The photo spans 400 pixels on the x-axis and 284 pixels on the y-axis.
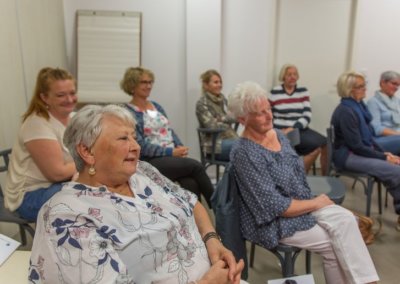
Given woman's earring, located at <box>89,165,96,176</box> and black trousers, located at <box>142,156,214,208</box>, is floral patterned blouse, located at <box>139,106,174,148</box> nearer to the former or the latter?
black trousers, located at <box>142,156,214,208</box>

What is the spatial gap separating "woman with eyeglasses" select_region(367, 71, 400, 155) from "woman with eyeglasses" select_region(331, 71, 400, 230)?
63 cm

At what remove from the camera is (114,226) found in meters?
1.05

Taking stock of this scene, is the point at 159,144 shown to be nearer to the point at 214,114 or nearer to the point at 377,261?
Result: the point at 214,114

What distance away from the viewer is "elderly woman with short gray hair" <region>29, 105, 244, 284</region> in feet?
3.14

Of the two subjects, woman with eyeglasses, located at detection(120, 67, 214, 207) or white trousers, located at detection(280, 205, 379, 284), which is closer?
white trousers, located at detection(280, 205, 379, 284)

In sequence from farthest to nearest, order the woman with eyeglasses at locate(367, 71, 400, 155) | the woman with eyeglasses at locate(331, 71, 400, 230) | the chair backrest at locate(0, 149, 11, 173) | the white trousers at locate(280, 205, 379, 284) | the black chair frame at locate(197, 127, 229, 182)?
the woman with eyeglasses at locate(367, 71, 400, 155), the black chair frame at locate(197, 127, 229, 182), the woman with eyeglasses at locate(331, 71, 400, 230), the chair backrest at locate(0, 149, 11, 173), the white trousers at locate(280, 205, 379, 284)

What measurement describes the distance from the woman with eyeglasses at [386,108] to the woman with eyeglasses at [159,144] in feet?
6.37

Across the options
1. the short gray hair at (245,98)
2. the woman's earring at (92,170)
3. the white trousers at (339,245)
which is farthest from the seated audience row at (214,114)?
the woman's earring at (92,170)

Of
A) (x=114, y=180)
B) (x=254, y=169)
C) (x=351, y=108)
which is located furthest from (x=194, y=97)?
(x=114, y=180)

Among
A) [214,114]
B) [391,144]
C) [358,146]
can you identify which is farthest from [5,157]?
[391,144]

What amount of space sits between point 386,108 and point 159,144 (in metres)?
2.39

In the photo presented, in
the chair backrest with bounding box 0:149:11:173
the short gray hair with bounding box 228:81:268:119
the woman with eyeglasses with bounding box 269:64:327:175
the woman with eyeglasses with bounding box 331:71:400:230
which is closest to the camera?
the short gray hair with bounding box 228:81:268:119

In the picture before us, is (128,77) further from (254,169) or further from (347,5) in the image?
(347,5)

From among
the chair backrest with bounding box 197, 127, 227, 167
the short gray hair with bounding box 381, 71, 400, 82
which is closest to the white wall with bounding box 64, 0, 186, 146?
the chair backrest with bounding box 197, 127, 227, 167
